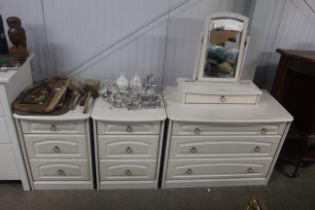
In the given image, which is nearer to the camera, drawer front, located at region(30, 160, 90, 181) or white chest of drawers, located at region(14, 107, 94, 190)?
white chest of drawers, located at region(14, 107, 94, 190)

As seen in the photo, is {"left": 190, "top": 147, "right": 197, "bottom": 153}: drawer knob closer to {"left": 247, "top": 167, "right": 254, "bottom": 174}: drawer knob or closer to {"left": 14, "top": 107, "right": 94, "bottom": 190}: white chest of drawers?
{"left": 247, "top": 167, "right": 254, "bottom": 174}: drawer knob

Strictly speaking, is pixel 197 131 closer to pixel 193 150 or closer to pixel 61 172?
pixel 193 150

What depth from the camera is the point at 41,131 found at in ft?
5.11

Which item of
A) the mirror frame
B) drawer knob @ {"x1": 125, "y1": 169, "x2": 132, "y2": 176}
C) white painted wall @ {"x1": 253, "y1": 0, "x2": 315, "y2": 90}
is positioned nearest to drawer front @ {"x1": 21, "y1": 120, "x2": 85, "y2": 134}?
drawer knob @ {"x1": 125, "y1": 169, "x2": 132, "y2": 176}

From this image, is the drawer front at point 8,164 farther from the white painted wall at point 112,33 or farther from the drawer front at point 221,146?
the drawer front at point 221,146

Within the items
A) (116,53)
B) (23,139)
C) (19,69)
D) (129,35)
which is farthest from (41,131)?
(129,35)

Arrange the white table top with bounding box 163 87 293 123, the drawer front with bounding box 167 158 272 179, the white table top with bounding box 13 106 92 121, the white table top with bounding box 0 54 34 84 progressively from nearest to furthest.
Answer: the white table top with bounding box 0 54 34 84 < the white table top with bounding box 13 106 92 121 < the white table top with bounding box 163 87 293 123 < the drawer front with bounding box 167 158 272 179

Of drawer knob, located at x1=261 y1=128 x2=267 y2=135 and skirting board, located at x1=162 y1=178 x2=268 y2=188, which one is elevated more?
drawer knob, located at x1=261 y1=128 x2=267 y2=135

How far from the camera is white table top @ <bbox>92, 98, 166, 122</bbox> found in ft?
A: 4.96

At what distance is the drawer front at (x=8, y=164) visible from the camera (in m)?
1.60

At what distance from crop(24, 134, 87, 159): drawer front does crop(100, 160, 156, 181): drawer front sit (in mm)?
172

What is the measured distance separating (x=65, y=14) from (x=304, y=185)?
6.80 feet

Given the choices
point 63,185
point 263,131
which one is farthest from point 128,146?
point 263,131

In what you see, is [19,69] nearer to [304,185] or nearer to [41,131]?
[41,131]
